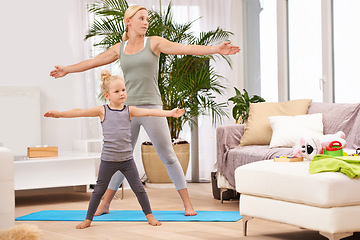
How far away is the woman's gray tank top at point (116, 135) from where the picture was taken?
338cm

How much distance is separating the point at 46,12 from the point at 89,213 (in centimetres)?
285

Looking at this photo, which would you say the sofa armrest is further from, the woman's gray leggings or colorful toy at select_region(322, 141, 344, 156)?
colorful toy at select_region(322, 141, 344, 156)

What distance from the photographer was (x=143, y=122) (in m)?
3.64

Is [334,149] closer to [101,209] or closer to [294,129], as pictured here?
[294,129]

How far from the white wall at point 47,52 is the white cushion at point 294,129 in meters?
2.26

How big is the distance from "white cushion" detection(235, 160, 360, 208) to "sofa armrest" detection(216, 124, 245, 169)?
1185 millimetres

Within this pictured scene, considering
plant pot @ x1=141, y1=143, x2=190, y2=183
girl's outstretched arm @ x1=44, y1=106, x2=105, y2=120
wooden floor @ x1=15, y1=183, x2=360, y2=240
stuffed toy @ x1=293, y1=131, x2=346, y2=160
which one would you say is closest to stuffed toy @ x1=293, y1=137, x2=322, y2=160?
stuffed toy @ x1=293, y1=131, x2=346, y2=160

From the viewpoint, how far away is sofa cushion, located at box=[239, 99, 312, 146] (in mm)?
4344

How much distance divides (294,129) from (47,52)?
2.64 metres

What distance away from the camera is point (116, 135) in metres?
3.38

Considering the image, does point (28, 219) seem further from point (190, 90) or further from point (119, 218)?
point (190, 90)

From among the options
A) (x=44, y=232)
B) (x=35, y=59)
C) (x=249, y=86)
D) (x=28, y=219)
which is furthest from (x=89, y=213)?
(x=249, y=86)

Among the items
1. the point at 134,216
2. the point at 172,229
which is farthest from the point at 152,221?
the point at 134,216

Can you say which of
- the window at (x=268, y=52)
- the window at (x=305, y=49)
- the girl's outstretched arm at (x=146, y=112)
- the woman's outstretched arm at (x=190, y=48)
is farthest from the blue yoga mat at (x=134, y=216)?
the window at (x=268, y=52)
